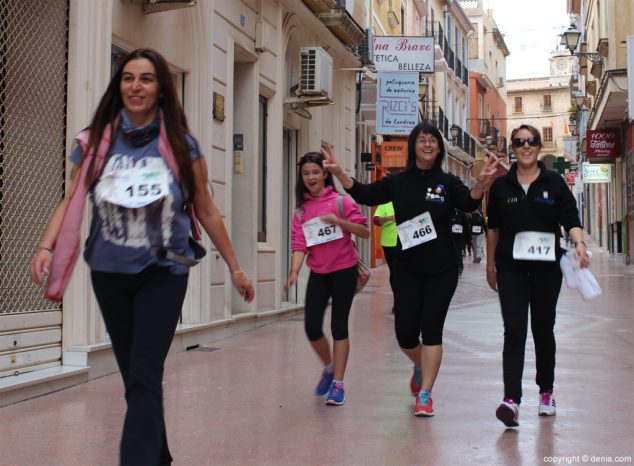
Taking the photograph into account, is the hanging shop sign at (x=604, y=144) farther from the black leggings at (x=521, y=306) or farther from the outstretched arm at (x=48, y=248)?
the outstretched arm at (x=48, y=248)

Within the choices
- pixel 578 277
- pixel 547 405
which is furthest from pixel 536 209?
pixel 547 405

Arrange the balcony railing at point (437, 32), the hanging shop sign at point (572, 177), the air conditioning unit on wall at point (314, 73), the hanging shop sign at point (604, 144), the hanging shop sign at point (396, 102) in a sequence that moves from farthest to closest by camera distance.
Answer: the hanging shop sign at point (572, 177) < the balcony railing at point (437, 32) < the hanging shop sign at point (604, 144) < the hanging shop sign at point (396, 102) < the air conditioning unit on wall at point (314, 73)

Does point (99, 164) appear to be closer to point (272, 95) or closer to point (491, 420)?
point (491, 420)

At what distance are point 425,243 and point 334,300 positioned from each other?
989 millimetres

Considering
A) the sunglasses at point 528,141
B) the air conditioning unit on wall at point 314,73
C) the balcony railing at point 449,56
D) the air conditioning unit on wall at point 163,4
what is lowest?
the sunglasses at point 528,141

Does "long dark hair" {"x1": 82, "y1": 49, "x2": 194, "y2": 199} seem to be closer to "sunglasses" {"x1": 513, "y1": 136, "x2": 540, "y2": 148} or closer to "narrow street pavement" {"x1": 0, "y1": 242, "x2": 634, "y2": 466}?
"narrow street pavement" {"x1": 0, "y1": 242, "x2": 634, "y2": 466}

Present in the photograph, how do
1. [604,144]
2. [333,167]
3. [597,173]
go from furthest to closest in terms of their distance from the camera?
1. [597,173]
2. [604,144]
3. [333,167]

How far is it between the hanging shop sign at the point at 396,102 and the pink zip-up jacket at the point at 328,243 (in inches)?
509

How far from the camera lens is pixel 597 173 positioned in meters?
38.8

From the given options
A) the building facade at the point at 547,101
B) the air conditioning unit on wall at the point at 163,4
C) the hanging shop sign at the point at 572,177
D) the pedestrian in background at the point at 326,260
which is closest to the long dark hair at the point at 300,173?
the pedestrian in background at the point at 326,260

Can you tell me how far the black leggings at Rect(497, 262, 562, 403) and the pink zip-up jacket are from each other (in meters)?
1.28

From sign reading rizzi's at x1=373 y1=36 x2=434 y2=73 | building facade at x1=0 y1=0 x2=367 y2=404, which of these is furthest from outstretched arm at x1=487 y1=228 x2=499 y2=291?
sign reading rizzi's at x1=373 y1=36 x2=434 y2=73

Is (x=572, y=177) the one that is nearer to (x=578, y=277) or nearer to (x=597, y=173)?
(x=597, y=173)

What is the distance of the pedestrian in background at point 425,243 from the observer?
6031 mm
